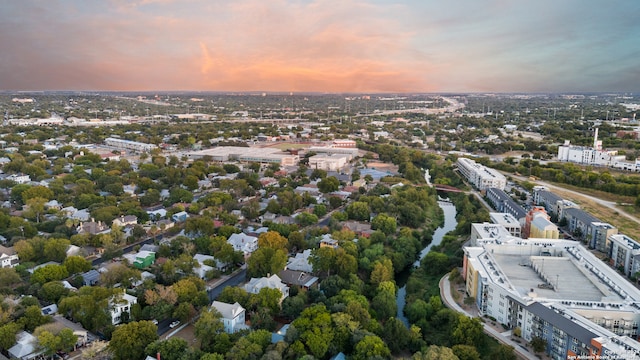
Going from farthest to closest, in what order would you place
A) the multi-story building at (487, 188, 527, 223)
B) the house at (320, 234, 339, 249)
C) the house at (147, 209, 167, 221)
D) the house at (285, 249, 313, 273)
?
the multi-story building at (487, 188, 527, 223) → the house at (147, 209, 167, 221) → the house at (320, 234, 339, 249) → the house at (285, 249, 313, 273)

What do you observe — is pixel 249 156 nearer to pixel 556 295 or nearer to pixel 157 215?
pixel 157 215

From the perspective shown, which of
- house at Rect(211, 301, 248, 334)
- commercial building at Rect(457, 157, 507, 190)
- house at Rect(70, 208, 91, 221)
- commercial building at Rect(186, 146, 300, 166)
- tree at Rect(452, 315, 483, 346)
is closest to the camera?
tree at Rect(452, 315, 483, 346)

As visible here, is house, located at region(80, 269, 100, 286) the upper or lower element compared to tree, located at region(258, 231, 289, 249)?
lower

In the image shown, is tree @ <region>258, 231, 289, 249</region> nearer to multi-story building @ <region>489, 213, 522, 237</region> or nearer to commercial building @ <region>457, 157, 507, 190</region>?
multi-story building @ <region>489, 213, 522, 237</region>

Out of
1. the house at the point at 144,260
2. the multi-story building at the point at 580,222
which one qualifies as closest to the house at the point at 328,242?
the house at the point at 144,260

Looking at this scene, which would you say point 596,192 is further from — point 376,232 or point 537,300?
point 537,300

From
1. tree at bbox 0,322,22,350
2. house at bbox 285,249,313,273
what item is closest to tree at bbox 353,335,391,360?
house at bbox 285,249,313,273
